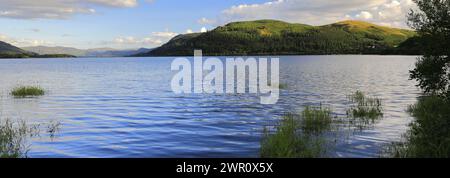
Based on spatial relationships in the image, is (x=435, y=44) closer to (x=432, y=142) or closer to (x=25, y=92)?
(x=432, y=142)

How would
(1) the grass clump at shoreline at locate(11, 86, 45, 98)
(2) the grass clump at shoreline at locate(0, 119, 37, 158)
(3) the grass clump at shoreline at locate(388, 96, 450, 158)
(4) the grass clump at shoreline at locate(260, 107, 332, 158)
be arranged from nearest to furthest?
(3) the grass clump at shoreline at locate(388, 96, 450, 158) < (4) the grass clump at shoreline at locate(260, 107, 332, 158) < (2) the grass clump at shoreline at locate(0, 119, 37, 158) < (1) the grass clump at shoreline at locate(11, 86, 45, 98)

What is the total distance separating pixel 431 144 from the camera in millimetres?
16953

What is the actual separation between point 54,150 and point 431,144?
1688 centimetres

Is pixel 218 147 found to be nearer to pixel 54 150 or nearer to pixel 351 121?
pixel 54 150

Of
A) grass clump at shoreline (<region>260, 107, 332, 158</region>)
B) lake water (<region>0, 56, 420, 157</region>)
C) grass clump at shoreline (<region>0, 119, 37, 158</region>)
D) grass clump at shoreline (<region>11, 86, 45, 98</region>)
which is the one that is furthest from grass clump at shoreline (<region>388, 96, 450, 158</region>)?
grass clump at shoreline (<region>11, 86, 45, 98</region>)

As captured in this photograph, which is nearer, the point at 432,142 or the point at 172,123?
the point at 432,142

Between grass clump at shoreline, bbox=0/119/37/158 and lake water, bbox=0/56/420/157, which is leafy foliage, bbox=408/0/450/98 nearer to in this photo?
lake water, bbox=0/56/420/157

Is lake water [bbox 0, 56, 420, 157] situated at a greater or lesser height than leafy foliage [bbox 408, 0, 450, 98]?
lesser

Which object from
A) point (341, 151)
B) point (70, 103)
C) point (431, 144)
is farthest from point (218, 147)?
point (70, 103)

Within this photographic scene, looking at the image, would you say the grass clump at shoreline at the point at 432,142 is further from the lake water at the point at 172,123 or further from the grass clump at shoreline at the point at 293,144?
the grass clump at shoreline at the point at 293,144

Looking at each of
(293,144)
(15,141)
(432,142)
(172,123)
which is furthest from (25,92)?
(432,142)

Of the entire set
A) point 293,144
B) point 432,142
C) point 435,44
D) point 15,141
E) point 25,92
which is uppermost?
point 435,44

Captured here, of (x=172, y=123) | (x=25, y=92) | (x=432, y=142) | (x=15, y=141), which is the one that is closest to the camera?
(x=432, y=142)
